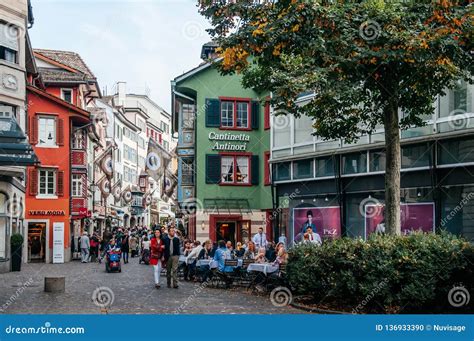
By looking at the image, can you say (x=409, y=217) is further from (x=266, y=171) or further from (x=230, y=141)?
(x=230, y=141)

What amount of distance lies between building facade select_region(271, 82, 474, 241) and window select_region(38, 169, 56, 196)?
15057mm

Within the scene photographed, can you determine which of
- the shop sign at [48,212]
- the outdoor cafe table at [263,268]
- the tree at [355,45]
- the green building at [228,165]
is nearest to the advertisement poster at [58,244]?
the shop sign at [48,212]

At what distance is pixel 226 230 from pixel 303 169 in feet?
36.5

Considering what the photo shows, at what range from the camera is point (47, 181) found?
1702 inches

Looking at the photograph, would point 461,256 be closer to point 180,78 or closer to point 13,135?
point 13,135

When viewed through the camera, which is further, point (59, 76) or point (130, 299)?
point (59, 76)

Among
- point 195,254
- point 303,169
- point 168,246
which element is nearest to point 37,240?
point 303,169

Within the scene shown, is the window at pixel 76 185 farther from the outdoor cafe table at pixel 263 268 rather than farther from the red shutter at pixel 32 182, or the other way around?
the outdoor cafe table at pixel 263 268

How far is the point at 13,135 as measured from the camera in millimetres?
26922

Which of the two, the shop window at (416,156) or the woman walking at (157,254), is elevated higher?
the shop window at (416,156)

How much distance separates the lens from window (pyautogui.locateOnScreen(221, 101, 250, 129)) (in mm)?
40969

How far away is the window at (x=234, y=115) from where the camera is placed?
40969mm

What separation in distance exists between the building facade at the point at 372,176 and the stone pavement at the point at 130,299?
7.13m

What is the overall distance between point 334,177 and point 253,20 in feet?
47.1
